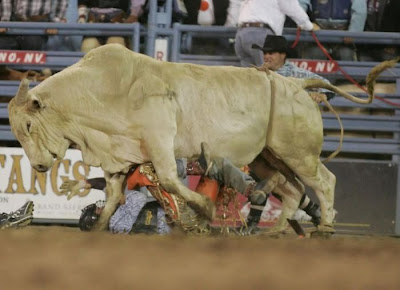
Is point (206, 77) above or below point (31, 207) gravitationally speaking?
above

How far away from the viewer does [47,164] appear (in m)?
8.16

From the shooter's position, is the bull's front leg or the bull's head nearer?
the bull's head

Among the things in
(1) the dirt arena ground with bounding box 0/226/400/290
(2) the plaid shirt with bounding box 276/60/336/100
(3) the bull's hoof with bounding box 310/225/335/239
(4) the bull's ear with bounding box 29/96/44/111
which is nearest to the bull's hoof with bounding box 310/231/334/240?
(3) the bull's hoof with bounding box 310/225/335/239

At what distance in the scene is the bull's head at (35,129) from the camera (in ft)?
25.9

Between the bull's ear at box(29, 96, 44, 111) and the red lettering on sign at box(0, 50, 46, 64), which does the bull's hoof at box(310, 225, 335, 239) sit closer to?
the bull's ear at box(29, 96, 44, 111)

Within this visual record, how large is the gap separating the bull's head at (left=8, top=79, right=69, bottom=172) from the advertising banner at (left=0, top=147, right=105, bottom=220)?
2453mm

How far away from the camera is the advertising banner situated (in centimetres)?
1062

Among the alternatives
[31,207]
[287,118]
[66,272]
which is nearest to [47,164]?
[31,207]

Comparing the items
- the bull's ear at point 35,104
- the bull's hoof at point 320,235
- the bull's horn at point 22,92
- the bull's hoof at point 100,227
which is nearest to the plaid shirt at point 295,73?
the bull's hoof at point 320,235

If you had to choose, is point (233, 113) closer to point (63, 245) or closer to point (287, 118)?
point (287, 118)

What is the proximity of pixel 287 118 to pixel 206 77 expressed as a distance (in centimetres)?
79

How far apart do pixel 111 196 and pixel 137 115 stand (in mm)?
779

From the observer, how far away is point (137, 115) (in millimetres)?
Answer: 7867

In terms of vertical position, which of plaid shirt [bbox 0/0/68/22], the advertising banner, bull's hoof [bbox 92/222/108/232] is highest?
plaid shirt [bbox 0/0/68/22]
